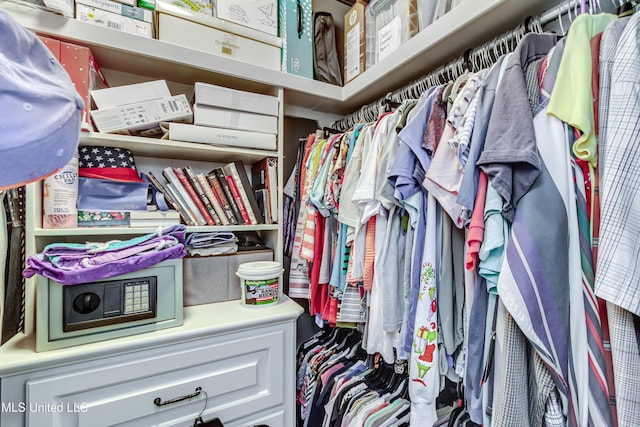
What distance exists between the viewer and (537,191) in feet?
1.64

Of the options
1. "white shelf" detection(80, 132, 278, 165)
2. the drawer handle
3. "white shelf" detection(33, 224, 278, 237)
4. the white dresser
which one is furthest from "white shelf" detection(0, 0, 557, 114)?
the drawer handle

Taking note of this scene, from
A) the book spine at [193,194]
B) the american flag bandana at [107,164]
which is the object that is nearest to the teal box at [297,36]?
the book spine at [193,194]

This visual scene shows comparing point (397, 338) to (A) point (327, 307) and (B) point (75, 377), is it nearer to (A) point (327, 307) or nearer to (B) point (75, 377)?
(A) point (327, 307)

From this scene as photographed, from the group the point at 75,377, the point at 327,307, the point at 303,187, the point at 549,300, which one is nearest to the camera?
the point at 549,300

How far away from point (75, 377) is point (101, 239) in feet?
1.90

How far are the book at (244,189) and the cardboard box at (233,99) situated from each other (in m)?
0.24

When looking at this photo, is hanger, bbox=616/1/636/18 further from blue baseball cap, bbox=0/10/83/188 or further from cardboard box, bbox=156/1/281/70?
cardboard box, bbox=156/1/281/70

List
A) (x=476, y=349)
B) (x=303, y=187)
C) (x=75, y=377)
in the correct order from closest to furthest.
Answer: (x=476, y=349) → (x=75, y=377) → (x=303, y=187)

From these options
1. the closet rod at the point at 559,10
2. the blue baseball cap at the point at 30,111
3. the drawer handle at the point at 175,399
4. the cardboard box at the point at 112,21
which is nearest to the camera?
the blue baseball cap at the point at 30,111

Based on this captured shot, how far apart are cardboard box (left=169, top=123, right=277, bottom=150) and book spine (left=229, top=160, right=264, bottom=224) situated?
0.11m

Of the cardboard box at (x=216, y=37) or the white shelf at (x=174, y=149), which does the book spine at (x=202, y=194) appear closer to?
the white shelf at (x=174, y=149)

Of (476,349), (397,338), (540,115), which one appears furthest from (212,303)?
(540,115)

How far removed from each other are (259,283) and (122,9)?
111 centimetres

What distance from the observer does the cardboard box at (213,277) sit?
1.09m
